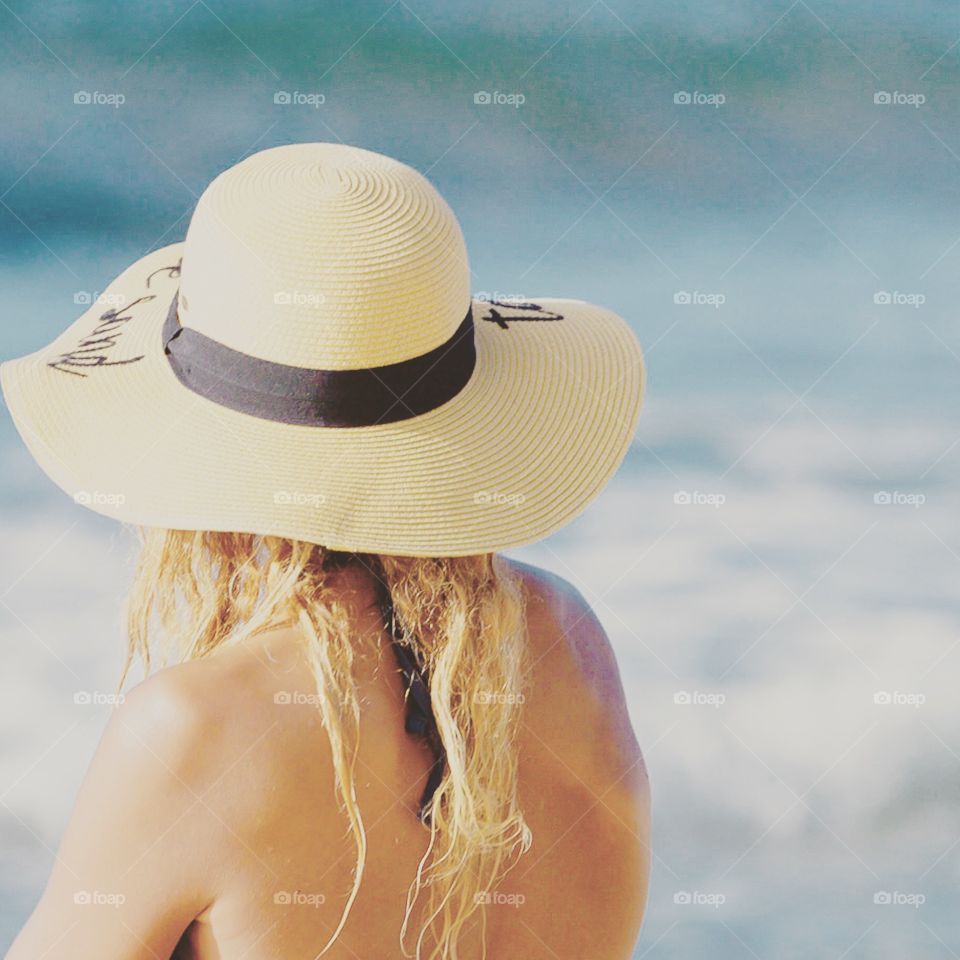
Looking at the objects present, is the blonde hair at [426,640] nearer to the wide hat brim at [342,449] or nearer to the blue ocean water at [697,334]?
the wide hat brim at [342,449]

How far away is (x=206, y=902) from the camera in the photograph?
3.78ft

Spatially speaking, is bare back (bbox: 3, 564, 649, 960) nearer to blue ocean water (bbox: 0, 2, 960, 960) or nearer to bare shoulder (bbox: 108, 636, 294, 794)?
bare shoulder (bbox: 108, 636, 294, 794)

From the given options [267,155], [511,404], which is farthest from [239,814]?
[267,155]

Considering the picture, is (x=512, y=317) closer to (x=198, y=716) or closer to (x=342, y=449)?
(x=342, y=449)

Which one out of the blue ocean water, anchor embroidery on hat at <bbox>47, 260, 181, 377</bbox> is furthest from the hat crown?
the blue ocean water

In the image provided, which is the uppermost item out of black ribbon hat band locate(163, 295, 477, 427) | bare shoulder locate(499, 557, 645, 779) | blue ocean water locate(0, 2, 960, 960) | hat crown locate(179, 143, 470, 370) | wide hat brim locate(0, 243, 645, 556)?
hat crown locate(179, 143, 470, 370)

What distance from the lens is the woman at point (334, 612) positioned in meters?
1.13

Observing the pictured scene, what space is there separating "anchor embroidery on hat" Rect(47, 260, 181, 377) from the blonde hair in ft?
0.80

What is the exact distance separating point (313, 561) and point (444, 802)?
0.28 meters

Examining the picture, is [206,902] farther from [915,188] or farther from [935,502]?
[915,188]

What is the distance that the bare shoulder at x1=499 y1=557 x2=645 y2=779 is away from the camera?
1422mm

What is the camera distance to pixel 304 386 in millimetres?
1290

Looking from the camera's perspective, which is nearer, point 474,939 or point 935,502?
point 474,939

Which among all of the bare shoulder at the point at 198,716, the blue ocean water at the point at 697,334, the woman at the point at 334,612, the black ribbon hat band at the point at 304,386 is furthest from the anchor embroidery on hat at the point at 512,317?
the blue ocean water at the point at 697,334
